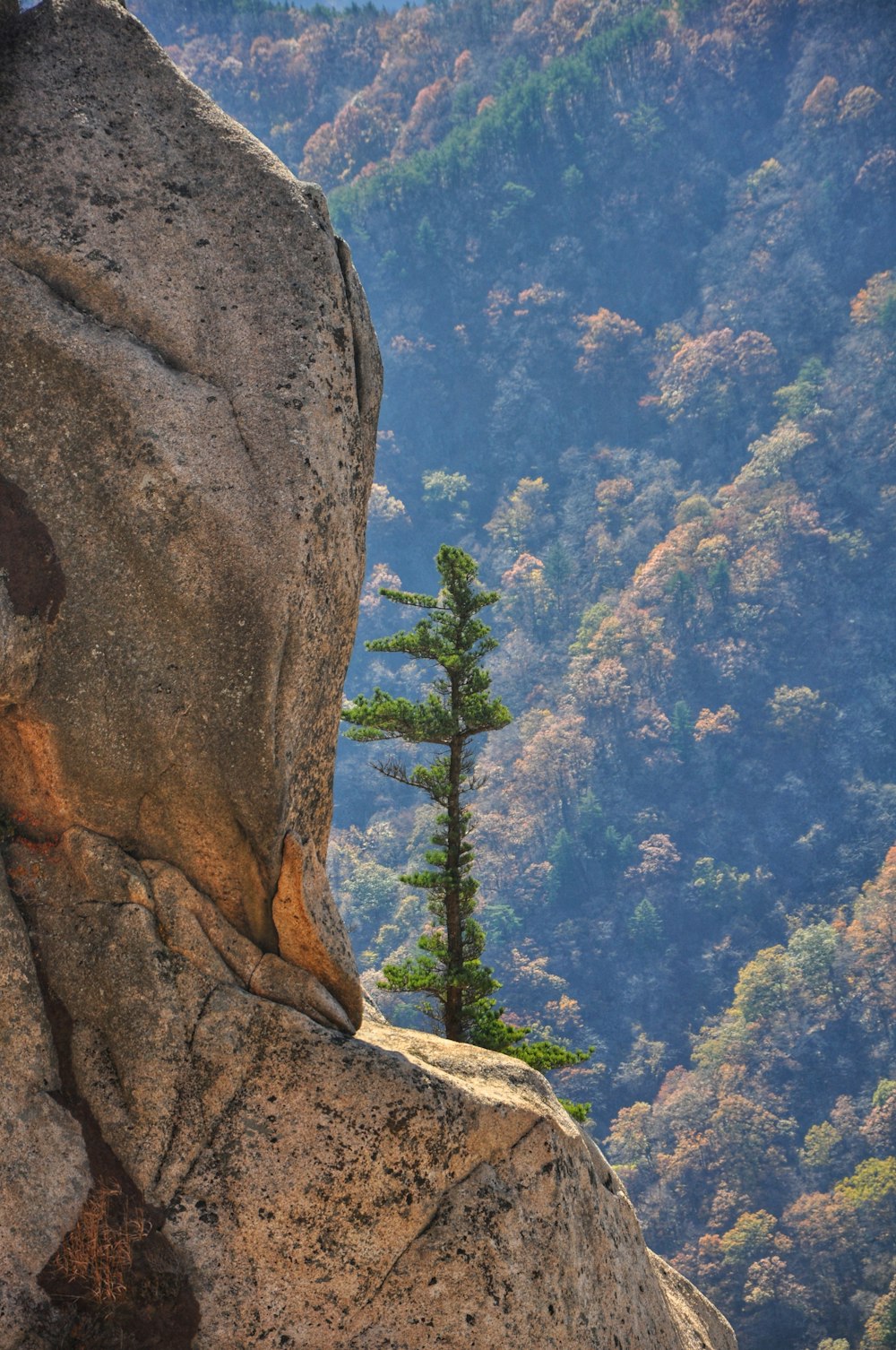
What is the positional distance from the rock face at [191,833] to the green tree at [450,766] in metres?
8.19

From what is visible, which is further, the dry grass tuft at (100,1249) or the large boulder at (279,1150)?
the large boulder at (279,1150)

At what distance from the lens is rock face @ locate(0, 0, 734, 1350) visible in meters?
8.98

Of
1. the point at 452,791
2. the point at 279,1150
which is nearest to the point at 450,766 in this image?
the point at 452,791

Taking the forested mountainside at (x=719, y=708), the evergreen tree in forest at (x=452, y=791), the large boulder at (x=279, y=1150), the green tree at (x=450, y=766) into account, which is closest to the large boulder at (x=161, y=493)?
the large boulder at (x=279, y=1150)

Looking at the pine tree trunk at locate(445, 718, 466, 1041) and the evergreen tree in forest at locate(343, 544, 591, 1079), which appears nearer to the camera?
the evergreen tree in forest at locate(343, 544, 591, 1079)

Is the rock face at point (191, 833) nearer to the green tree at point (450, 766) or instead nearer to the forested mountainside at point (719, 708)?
the green tree at point (450, 766)

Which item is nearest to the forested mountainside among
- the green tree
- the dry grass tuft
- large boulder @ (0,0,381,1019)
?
the green tree

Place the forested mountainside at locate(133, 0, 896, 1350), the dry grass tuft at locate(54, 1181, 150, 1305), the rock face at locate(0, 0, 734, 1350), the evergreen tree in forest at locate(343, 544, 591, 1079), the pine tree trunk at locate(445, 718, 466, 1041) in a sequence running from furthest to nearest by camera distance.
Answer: the forested mountainside at locate(133, 0, 896, 1350)
the pine tree trunk at locate(445, 718, 466, 1041)
the evergreen tree in forest at locate(343, 544, 591, 1079)
the rock face at locate(0, 0, 734, 1350)
the dry grass tuft at locate(54, 1181, 150, 1305)

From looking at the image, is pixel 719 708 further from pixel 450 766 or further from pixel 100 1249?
pixel 100 1249

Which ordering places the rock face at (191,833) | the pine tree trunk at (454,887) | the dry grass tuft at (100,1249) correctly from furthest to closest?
the pine tree trunk at (454,887) → the rock face at (191,833) → the dry grass tuft at (100,1249)

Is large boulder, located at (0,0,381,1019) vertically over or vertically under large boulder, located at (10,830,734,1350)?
over

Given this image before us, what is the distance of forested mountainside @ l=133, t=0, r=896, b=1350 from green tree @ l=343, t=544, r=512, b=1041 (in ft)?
186

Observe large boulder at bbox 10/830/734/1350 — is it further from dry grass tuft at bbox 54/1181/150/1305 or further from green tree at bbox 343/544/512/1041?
green tree at bbox 343/544/512/1041

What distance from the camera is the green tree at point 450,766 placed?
19312 millimetres
